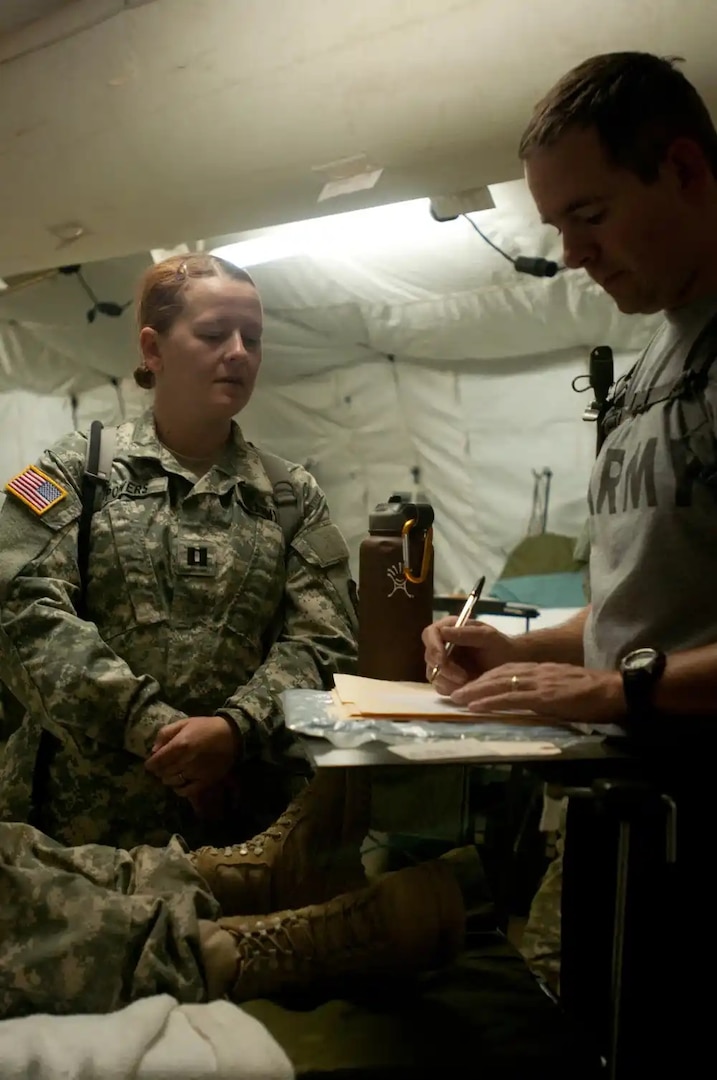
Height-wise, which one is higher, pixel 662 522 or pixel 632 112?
pixel 632 112

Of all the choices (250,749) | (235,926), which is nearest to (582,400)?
(250,749)

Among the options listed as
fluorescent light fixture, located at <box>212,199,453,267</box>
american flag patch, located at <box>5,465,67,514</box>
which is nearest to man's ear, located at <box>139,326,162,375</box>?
american flag patch, located at <box>5,465,67,514</box>

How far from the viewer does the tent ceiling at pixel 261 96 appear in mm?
1347

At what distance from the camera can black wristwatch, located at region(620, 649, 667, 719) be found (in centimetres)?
82

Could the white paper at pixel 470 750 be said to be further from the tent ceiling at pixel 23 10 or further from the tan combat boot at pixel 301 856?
the tent ceiling at pixel 23 10

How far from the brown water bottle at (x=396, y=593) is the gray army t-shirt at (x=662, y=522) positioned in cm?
32

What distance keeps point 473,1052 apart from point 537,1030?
0.26ft

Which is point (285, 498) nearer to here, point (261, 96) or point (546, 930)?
point (261, 96)

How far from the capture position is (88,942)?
914 mm

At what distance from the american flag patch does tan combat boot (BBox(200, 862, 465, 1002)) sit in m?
0.67

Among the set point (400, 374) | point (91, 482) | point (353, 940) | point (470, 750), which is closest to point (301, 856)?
point (353, 940)

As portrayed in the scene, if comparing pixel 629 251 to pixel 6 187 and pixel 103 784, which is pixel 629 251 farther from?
pixel 6 187

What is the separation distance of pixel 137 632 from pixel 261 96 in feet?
2.96

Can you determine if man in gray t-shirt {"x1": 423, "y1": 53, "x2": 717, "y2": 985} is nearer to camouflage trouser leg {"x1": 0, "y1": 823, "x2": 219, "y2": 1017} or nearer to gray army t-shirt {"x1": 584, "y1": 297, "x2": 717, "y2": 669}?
gray army t-shirt {"x1": 584, "y1": 297, "x2": 717, "y2": 669}
